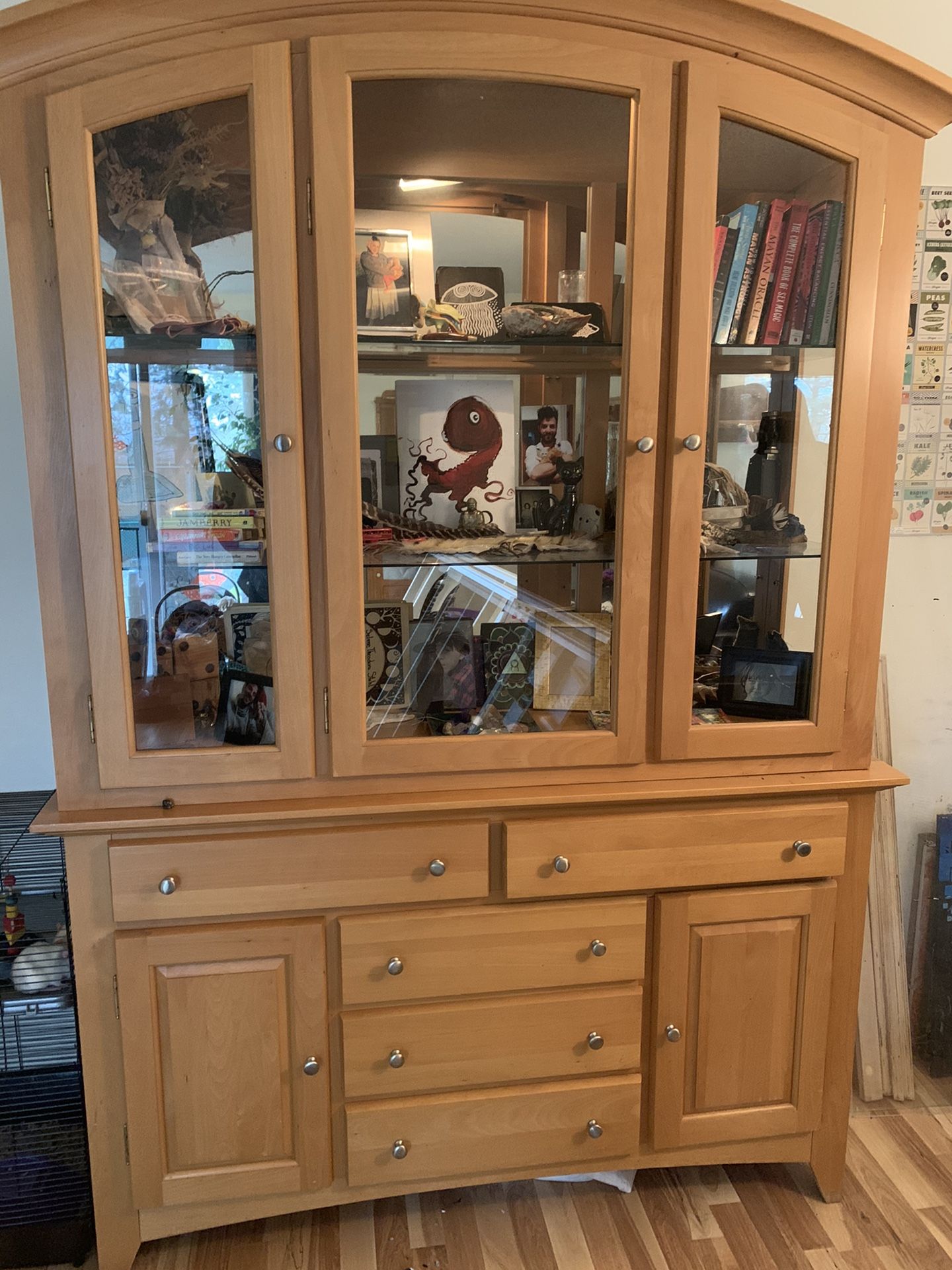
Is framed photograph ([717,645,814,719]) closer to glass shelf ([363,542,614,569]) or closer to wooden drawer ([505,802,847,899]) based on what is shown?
wooden drawer ([505,802,847,899])

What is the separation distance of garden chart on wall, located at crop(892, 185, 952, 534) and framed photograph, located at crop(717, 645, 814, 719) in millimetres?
651

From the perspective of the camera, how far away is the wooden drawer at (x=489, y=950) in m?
1.48

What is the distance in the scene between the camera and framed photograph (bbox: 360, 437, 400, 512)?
54.9 inches

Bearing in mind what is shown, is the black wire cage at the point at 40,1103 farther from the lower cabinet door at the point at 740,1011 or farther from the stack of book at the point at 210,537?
the lower cabinet door at the point at 740,1011

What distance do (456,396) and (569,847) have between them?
807mm

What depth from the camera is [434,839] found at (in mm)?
1466

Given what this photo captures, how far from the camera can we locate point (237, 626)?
145cm

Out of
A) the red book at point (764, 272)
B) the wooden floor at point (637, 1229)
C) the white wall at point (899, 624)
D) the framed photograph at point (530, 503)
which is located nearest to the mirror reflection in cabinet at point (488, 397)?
the framed photograph at point (530, 503)

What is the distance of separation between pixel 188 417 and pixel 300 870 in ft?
2.49

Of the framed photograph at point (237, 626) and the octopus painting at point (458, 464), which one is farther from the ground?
the octopus painting at point (458, 464)

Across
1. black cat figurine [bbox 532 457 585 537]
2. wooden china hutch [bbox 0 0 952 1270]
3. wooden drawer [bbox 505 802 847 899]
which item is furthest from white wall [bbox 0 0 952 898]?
black cat figurine [bbox 532 457 585 537]

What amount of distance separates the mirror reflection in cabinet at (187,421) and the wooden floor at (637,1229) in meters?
0.98

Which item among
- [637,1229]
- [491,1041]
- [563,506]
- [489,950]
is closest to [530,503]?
[563,506]

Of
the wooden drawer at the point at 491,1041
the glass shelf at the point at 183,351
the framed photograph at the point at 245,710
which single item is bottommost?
the wooden drawer at the point at 491,1041
